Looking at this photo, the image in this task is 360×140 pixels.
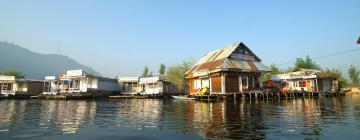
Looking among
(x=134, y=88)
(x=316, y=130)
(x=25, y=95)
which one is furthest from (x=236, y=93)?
(x=25, y=95)

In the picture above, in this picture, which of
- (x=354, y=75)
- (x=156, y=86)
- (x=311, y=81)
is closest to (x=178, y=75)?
(x=156, y=86)

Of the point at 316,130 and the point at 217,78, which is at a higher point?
the point at 217,78

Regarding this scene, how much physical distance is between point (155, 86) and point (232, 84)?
21.4 meters

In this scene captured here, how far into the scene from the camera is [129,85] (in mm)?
56250

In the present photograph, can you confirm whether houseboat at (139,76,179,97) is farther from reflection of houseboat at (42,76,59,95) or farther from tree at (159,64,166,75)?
tree at (159,64,166,75)

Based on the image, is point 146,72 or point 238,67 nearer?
point 238,67

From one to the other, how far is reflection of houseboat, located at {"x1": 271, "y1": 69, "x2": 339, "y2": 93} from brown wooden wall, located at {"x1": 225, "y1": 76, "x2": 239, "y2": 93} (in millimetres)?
17717

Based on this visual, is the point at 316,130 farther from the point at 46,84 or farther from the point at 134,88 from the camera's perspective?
the point at 46,84

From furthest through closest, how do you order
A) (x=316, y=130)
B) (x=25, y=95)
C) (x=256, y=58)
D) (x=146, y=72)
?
(x=146, y=72) → (x=25, y=95) → (x=256, y=58) → (x=316, y=130)

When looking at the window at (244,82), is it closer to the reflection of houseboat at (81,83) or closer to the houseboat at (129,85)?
the houseboat at (129,85)

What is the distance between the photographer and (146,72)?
292ft

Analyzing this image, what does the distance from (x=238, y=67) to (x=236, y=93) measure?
14.2ft

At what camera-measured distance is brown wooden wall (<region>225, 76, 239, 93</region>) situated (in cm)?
3341

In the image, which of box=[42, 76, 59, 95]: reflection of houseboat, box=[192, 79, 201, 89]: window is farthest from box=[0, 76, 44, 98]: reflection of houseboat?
box=[192, 79, 201, 89]: window
